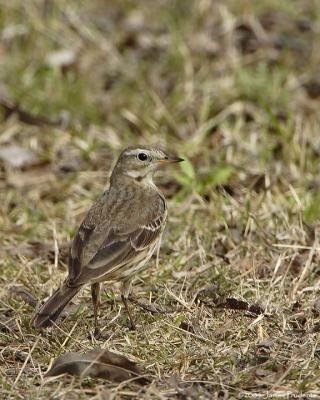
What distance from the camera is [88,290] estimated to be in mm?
7547

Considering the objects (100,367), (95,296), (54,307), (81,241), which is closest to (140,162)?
(81,241)

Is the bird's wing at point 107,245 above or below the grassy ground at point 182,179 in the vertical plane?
above

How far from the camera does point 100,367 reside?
577 cm

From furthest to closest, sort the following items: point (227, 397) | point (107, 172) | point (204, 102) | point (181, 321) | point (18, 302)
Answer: point (204, 102) < point (107, 172) < point (18, 302) < point (181, 321) < point (227, 397)

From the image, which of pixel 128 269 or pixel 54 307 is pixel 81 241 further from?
pixel 54 307

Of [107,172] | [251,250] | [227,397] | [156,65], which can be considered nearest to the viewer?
[227,397]

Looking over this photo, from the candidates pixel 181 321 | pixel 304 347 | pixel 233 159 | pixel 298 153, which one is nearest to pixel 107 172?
pixel 233 159

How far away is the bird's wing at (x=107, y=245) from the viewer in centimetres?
655

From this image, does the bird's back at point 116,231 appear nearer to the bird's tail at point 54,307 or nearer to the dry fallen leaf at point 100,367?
the bird's tail at point 54,307

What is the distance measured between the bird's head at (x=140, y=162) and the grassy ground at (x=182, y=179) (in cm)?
77

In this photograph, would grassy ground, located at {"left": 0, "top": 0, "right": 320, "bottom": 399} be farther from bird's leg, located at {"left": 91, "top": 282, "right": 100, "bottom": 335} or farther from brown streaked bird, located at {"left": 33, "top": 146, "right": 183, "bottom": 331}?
brown streaked bird, located at {"left": 33, "top": 146, "right": 183, "bottom": 331}

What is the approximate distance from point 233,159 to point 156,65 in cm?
272

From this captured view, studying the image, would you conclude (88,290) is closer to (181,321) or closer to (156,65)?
(181,321)

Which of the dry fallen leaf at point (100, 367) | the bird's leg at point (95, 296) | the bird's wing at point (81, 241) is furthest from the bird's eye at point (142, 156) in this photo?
the dry fallen leaf at point (100, 367)
